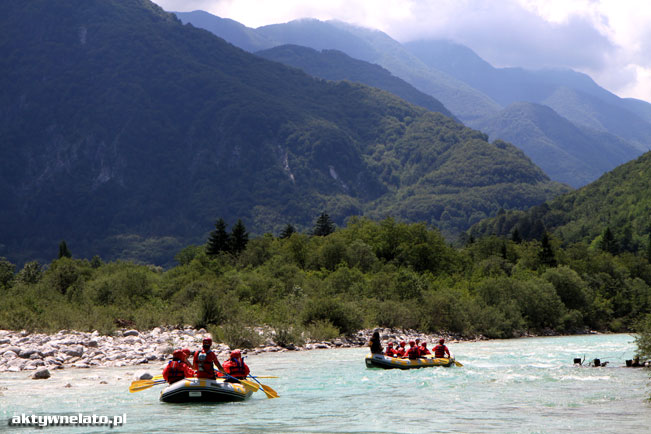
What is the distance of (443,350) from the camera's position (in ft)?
120

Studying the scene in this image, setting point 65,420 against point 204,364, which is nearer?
point 65,420

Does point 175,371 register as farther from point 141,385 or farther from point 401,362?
point 401,362

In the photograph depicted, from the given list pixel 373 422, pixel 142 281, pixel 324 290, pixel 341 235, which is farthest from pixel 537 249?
pixel 373 422

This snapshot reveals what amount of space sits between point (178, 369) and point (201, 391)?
4.16 feet

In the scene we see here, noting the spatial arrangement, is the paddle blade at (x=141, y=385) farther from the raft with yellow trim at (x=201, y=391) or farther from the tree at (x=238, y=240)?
the tree at (x=238, y=240)

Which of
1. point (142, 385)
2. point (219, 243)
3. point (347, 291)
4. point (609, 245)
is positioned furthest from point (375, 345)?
point (609, 245)

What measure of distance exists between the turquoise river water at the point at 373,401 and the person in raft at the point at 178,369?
937mm

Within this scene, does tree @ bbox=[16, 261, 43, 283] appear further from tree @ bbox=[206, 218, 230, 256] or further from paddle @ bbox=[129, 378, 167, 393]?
paddle @ bbox=[129, 378, 167, 393]

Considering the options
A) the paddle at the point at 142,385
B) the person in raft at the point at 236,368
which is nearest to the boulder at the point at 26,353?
the paddle at the point at 142,385

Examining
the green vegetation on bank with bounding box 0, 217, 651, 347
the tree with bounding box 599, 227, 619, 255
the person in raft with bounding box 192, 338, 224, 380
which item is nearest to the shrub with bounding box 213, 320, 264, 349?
the green vegetation on bank with bounding box 0, 217, 651, 347

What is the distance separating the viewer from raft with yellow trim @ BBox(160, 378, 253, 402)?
23547 millimetres

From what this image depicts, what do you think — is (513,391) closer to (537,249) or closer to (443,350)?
(443,350)

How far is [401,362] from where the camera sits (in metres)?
35.7

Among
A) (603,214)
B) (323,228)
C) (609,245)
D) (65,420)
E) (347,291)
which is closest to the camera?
(65,420)
